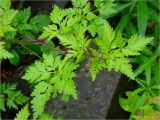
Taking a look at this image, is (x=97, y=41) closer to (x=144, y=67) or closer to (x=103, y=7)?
(x=103, y=7)

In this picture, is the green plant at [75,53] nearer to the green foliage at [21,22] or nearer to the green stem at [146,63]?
the green foliage at [21,22]

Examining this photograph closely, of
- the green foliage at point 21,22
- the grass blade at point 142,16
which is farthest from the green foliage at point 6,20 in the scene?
the grass blade at point 142,16

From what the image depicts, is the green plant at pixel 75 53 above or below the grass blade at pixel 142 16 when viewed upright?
below

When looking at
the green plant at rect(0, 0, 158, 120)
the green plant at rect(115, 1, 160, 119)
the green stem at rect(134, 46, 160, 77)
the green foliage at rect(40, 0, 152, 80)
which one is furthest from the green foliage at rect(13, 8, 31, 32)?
the green stem at rect(134, 46, 160, 77)

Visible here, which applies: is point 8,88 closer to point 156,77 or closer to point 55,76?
point 55,76

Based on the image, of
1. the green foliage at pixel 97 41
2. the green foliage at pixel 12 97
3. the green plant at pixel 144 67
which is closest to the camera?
the green foliage at pixel 97 41

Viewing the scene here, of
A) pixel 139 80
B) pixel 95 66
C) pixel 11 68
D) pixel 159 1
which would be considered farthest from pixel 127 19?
pixel 95 66

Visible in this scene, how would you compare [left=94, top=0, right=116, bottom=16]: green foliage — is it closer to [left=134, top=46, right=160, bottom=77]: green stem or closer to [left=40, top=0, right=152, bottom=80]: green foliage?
[left=40, top=0, right=152, bottom=80]: green foliage

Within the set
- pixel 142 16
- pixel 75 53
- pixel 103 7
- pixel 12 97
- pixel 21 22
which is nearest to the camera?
pixel 75 53

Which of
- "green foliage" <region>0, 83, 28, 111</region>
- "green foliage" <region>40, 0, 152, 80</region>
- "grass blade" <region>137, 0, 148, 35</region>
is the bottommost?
"green foliage" <region>0, 83, 28, 111</region>

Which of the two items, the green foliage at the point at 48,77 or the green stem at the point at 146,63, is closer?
the green foliage at the point at 48,77

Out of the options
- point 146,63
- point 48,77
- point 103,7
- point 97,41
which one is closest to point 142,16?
point 146,63
